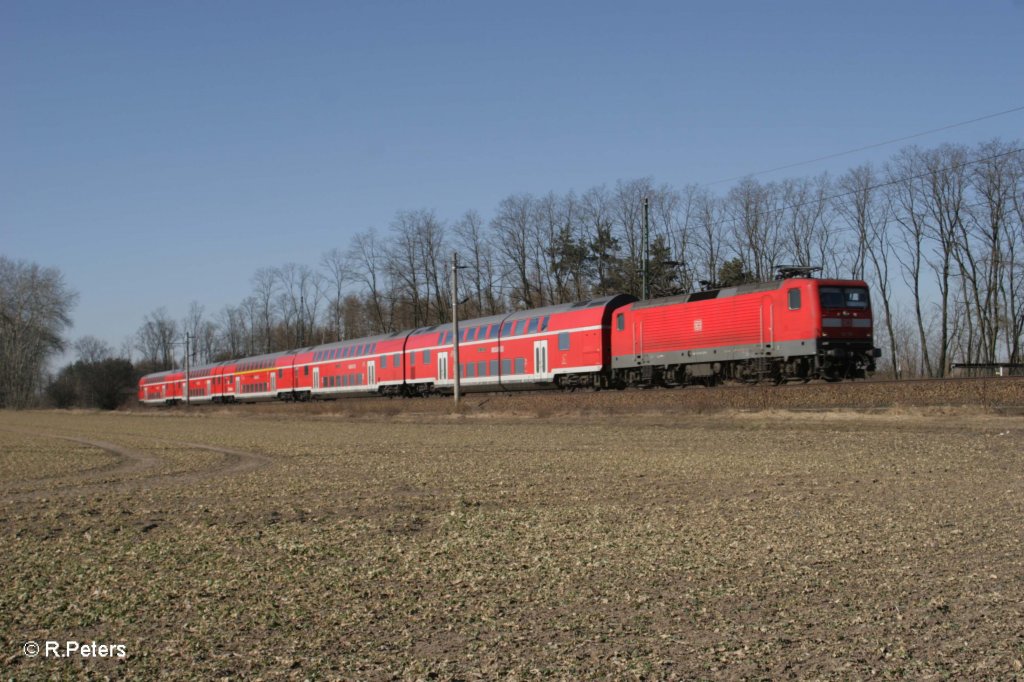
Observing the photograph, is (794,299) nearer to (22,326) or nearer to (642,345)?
(642,345)

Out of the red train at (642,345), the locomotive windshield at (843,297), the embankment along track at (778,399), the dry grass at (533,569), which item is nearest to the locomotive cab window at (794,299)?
the red train at (642,345)

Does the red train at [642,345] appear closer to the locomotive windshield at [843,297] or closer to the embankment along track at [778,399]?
the locomotive windshield at [843,297]

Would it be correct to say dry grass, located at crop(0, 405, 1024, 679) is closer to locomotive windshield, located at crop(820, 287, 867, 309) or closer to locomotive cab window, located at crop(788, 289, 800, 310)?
locomotive windshield, located at crop(820, 287, 867, 309)

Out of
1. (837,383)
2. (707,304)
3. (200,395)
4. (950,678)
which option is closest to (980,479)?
(950,678)

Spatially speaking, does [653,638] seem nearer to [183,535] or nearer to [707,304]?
[183,535]

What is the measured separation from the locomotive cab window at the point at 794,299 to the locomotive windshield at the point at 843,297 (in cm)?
79

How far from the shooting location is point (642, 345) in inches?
1428

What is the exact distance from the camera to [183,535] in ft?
33.0

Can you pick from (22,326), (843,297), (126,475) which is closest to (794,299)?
(843,297)

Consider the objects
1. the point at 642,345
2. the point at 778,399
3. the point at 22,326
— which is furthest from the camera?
the point at 22,326

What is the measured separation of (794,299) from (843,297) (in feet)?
5.37

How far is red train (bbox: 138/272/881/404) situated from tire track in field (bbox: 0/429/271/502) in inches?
713

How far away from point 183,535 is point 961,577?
25.8 feet

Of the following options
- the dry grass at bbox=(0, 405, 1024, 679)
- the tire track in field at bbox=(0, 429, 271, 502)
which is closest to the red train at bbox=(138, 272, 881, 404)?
the dry grass at bbox=(0, 405, 1024, 679)
